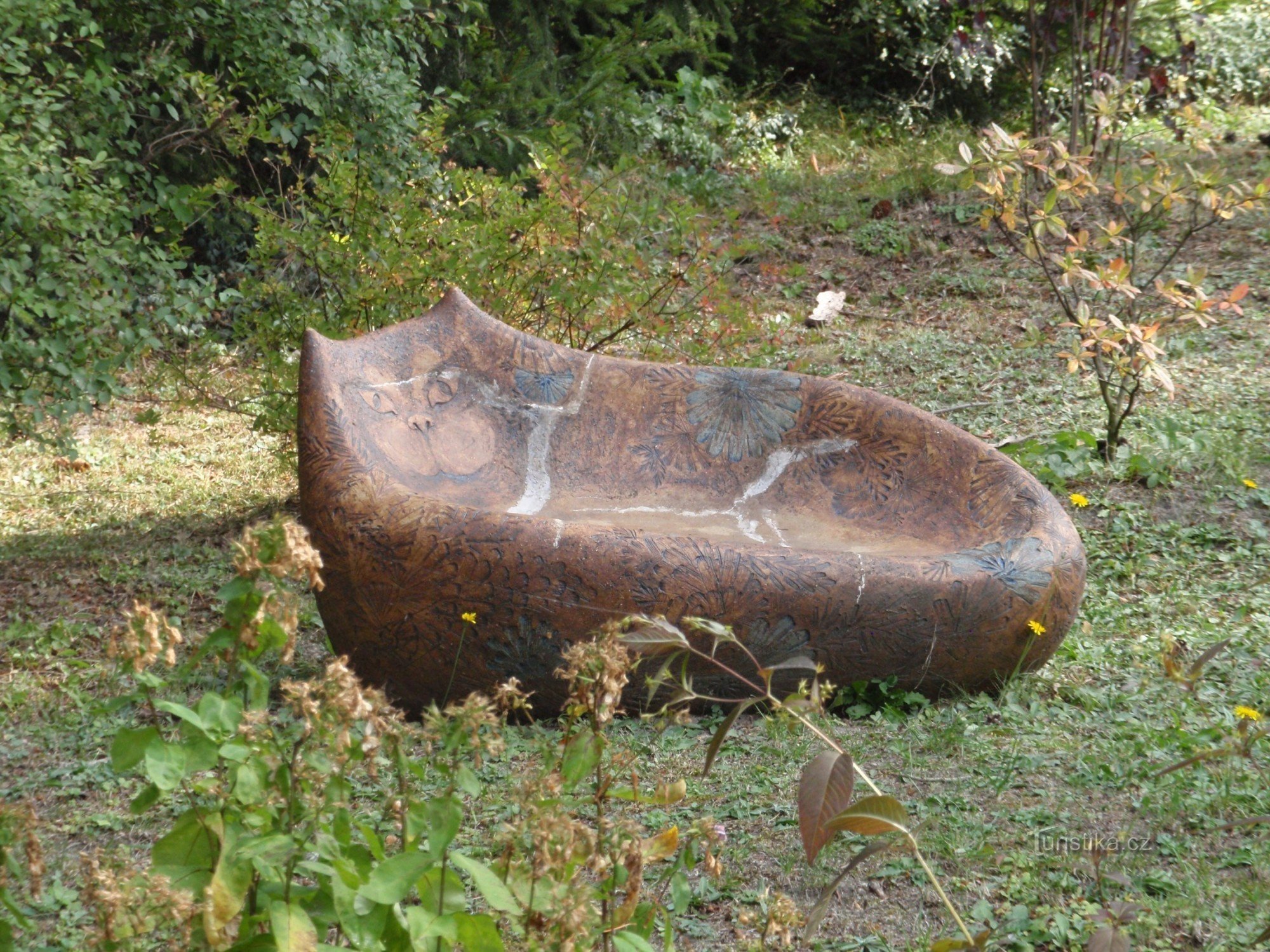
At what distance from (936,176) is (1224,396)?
3.45 meters

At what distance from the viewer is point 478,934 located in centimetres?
146

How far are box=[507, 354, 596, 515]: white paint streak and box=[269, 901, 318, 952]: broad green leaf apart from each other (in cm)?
274

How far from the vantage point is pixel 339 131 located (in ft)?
16.1

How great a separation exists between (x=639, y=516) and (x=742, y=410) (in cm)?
56

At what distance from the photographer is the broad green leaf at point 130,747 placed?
146cm

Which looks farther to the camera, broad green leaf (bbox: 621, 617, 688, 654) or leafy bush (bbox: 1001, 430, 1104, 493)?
leafy bush (bbox: 1001, 430, 1104, 493)

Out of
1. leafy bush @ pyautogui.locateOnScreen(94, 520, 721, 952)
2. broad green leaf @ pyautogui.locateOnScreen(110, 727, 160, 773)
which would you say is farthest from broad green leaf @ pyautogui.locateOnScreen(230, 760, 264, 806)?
broad green leaf @ pyautogui.locateOnScreen(110, 727, 160, 773)

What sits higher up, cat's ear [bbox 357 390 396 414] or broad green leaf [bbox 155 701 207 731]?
broad green leaf [bbox 155 701 207 731]

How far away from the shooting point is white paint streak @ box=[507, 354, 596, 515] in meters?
4.20

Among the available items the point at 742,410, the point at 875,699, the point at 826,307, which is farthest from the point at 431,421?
the point at 826,307

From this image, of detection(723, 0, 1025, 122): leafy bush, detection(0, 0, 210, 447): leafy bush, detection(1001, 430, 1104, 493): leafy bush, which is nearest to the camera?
detection(0, 0, 210, 447): leafy bush

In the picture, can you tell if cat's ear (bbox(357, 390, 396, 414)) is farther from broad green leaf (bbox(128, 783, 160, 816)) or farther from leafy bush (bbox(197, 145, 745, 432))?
broad green leaf (bbox(128, 783, 160, 816))

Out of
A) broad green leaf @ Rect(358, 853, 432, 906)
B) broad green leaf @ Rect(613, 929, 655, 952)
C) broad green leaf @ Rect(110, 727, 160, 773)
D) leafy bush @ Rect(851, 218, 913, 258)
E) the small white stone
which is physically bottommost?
the small white stone

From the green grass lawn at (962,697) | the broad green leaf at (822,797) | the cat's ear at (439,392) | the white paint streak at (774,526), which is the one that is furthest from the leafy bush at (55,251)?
the broad green leaf at (822,797)
